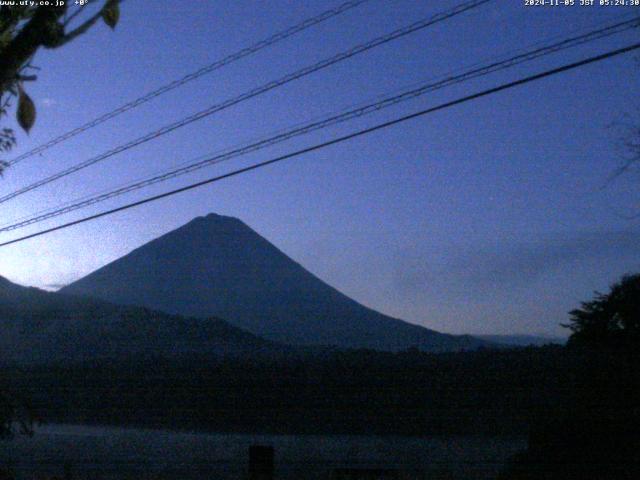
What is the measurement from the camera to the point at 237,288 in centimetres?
7694

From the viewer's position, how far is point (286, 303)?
230 ft

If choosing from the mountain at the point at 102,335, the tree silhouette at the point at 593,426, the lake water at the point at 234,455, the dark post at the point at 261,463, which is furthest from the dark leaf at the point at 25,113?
the mountain at the point at 102,335

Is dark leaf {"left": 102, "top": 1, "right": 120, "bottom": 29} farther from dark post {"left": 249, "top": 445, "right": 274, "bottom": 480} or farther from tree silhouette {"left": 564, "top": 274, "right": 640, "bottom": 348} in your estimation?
tree silhouette {"left": 564, "top": 274, "right": 640, "bottom": 348}

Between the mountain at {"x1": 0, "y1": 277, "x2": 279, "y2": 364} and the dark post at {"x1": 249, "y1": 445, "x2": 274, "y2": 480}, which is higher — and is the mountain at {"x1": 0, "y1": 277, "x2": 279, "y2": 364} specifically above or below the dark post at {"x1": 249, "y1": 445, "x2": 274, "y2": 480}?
above

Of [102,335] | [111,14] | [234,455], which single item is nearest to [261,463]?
[111,14]

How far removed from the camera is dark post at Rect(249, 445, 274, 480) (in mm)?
9039

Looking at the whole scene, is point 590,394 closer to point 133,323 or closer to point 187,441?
point 187,441

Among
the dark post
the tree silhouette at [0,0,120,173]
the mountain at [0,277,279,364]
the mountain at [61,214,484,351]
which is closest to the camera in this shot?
the tree silhouette at [0,0,120,173]

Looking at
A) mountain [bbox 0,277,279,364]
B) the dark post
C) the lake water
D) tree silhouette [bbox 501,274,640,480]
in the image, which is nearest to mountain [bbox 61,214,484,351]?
mountain [bbox 0,277,279,364]

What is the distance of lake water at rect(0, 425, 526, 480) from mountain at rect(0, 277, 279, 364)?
7.50m

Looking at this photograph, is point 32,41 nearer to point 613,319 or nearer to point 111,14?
point 111,14

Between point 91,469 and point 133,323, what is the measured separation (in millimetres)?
16477

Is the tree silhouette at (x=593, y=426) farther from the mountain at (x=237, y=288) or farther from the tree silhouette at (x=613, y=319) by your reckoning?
the mountain at (x=237, y=288)

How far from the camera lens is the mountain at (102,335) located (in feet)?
96.9
